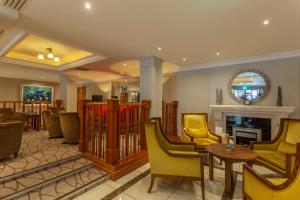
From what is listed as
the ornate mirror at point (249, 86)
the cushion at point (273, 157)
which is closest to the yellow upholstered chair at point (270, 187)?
the cushion at point (273, 157)

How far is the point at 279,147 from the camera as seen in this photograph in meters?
3.03

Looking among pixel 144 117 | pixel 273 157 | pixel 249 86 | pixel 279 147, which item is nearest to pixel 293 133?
pixel 279 147

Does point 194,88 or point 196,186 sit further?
point 194,88

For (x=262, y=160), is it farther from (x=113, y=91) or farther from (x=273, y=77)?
(x=113, y=91)

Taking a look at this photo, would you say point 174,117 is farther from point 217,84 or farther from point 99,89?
point 99,89

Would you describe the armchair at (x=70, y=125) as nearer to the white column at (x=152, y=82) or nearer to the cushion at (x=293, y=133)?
the white column at (x=152, y=82)

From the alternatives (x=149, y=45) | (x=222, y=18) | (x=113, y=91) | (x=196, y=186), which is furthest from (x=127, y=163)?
(x=113, y=91)

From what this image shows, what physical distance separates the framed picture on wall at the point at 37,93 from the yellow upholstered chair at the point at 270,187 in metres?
9.41

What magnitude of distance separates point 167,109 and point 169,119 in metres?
0.37

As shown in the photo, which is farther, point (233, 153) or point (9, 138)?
point (9, 138)

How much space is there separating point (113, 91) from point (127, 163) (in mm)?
7037

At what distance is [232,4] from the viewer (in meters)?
2.07

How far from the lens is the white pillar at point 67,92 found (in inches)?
277

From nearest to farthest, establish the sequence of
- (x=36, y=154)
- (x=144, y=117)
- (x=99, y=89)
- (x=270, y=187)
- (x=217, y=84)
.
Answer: (x=270, y=187) < (x=36, y=154) < (x=144, y=117) < (x=217, y=84) < (x=99, y=89)
